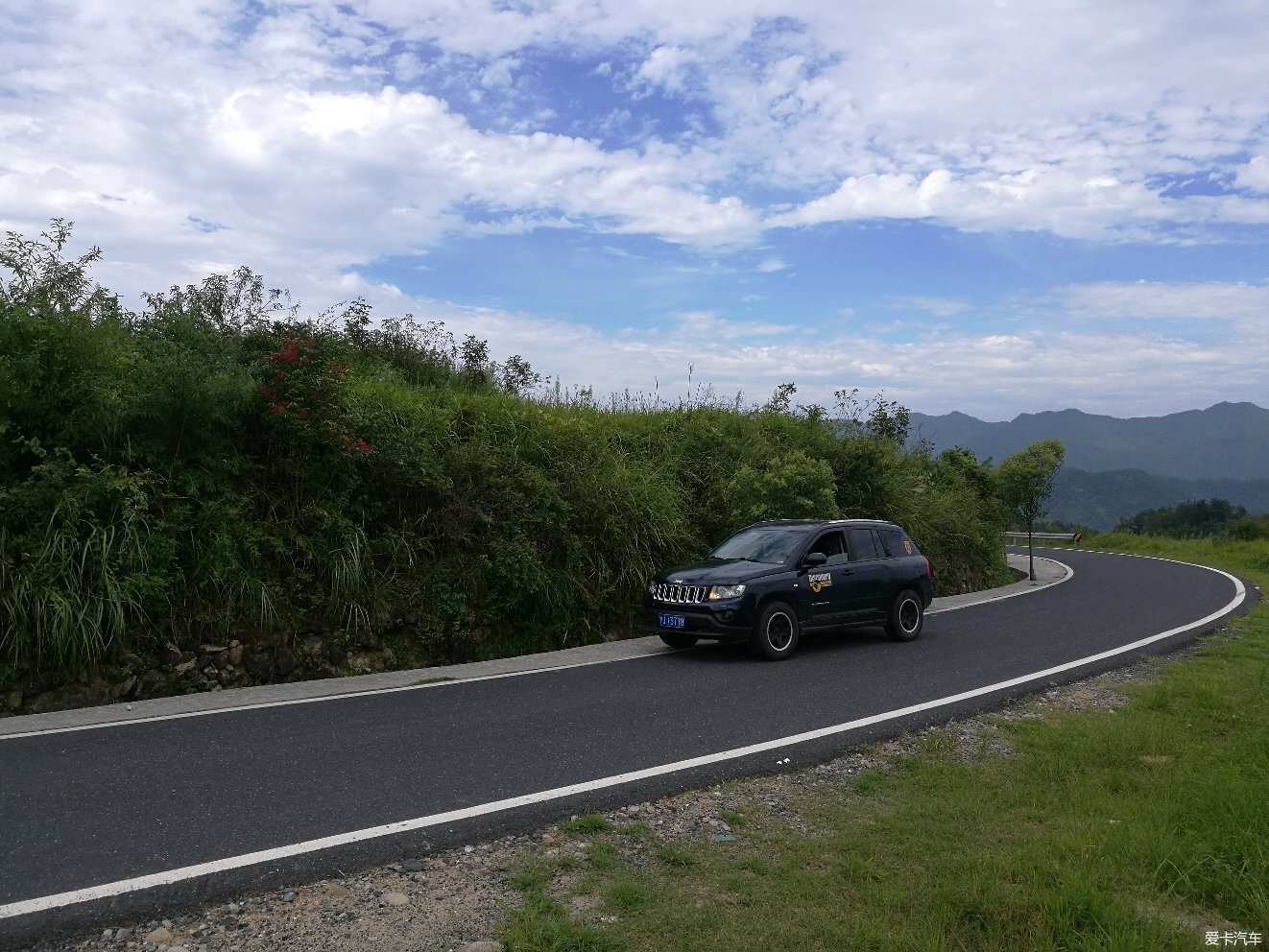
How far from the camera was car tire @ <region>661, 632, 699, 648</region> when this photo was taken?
36.4 feet

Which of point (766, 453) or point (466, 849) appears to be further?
point (766, 453)

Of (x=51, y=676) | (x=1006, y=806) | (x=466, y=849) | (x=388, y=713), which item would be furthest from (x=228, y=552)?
(x=1006, y=806)

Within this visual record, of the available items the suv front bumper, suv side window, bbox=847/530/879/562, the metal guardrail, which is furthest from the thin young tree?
the metal guardrail

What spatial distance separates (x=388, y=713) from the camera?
8.02 m

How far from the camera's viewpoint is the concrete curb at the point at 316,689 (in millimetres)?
7785

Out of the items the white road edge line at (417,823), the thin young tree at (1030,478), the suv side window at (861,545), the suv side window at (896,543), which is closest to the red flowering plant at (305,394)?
the suv side window at (861,545)

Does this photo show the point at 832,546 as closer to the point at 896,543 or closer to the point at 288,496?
the point at 896,543

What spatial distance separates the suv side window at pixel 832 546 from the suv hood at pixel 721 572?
89 centimetres

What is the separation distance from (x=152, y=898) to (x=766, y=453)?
15.0 metres

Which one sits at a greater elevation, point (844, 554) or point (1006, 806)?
point (844, 554)

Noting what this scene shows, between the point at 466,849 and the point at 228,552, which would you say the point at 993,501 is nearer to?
the point at 228,552

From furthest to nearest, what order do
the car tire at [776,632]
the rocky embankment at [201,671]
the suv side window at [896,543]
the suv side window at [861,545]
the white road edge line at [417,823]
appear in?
the suv side window at [896,543]
the suv side window at [861,545]
the car tire at [776,632]
the rocky embankment at [201,671]
the white road edge line at [417,823]

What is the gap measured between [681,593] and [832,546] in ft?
7.84

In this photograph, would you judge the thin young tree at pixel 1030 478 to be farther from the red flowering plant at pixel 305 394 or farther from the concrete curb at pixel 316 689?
the red flowering plant at pixel 305 394
